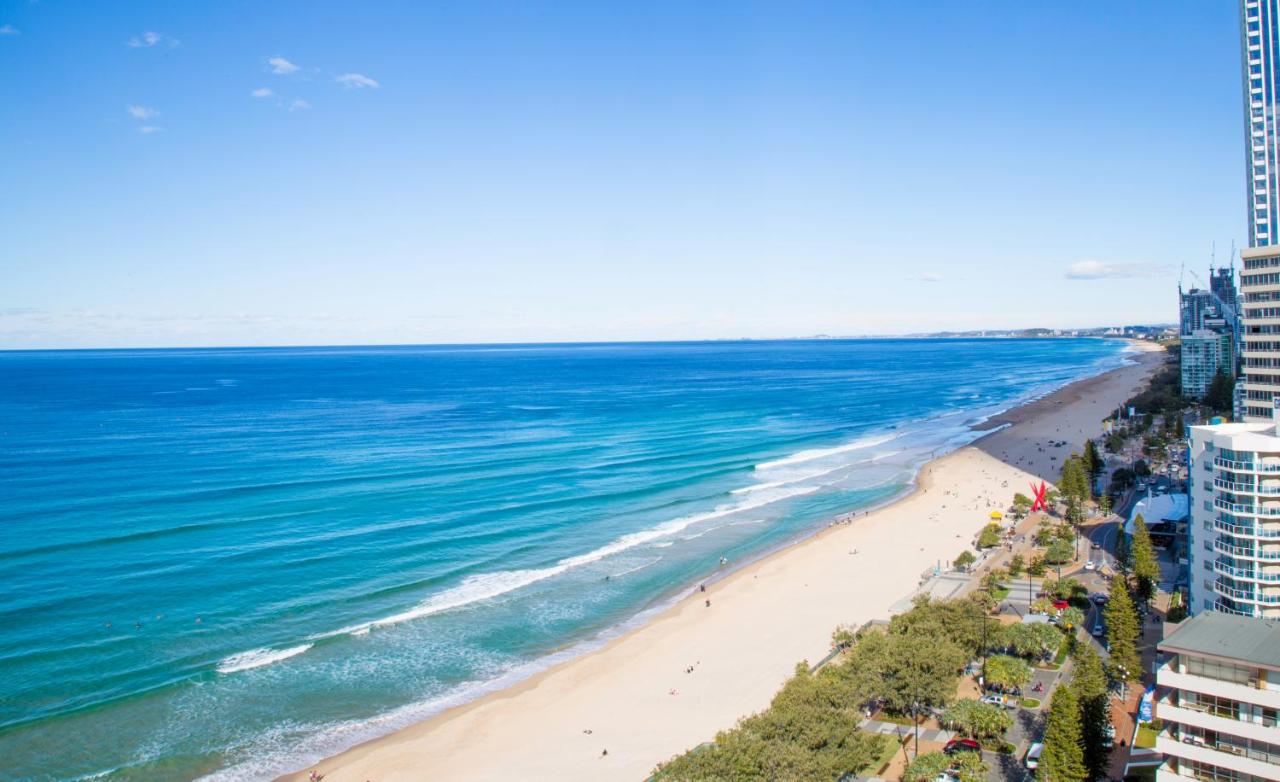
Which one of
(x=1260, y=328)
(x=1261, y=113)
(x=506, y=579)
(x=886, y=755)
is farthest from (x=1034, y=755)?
(x=1261, y=113)

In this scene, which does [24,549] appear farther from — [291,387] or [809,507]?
[291,387]

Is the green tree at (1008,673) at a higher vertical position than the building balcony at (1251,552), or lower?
lower

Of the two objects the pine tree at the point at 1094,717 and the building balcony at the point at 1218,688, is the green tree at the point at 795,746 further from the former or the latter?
the building balcony at the point at 1218,688

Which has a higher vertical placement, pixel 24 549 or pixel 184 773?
pixel 24 549

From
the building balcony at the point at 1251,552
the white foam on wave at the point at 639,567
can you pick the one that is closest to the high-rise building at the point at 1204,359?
the building balcony at the point at 1251,552

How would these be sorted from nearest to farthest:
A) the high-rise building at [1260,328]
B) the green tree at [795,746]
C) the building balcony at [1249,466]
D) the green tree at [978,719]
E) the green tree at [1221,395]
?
1. the green tree at [795,746]
2. the green tree at [978,719]
3. the building balcony at [1249,466]
4. the high-rise building at [1260,328]
5. the green tree at [1221,395]

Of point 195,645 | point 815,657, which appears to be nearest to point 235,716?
point 195,645
